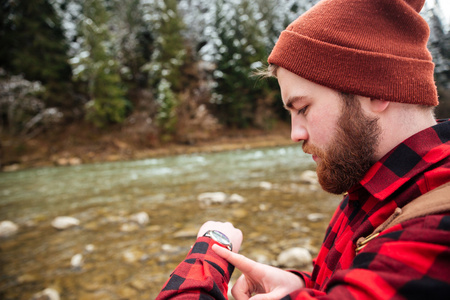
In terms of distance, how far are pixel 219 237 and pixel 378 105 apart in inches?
33.4

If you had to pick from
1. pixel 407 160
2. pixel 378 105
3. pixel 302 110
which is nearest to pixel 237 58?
pixel 302 110

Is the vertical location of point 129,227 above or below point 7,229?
below

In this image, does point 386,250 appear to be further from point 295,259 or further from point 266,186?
point 266,186

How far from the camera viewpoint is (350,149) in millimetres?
942

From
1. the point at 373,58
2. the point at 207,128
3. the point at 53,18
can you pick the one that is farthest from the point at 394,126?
the point at 53,18

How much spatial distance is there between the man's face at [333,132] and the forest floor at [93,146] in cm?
1555

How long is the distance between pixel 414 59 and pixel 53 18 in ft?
86.0

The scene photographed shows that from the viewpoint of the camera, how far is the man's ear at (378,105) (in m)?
0.94

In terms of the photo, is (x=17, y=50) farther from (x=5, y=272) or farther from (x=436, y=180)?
(x=436, y=180)

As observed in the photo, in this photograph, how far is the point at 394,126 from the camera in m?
0.91

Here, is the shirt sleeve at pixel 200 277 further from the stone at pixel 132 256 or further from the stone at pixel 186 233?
the stone at pixel 186 233

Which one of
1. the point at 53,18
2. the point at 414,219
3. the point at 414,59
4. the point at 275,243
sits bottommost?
the point at 275,243

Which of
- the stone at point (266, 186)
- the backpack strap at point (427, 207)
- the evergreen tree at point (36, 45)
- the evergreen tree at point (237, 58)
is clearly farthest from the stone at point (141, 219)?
the evergreen tree at point (36, 45)

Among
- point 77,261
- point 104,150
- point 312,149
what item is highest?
point 312,149
